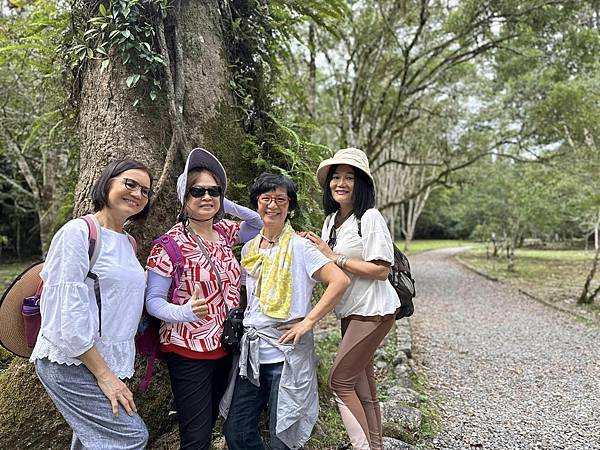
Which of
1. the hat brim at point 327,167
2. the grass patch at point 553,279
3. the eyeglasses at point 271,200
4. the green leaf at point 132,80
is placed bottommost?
the grass patch at point 553,279

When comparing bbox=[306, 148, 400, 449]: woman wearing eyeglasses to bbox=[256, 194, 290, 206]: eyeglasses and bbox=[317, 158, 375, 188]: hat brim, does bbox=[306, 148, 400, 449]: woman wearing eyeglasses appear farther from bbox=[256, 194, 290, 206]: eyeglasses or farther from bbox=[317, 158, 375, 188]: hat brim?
bbox=[256, 194, 290, 206]: eyeglasses

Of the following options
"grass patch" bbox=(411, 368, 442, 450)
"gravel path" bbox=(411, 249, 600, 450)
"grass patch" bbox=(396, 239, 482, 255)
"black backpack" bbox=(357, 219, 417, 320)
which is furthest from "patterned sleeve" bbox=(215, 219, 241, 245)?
"grass patch" bbox=(396, 239, 482, 255)

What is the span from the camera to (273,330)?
2.43 metres

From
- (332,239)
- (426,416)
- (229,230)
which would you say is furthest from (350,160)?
(426,416)

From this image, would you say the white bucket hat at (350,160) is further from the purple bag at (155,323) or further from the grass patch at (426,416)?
the grass patch at (426,416)

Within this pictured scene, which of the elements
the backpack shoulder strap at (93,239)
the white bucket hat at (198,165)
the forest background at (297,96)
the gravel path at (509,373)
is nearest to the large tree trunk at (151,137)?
the forest background at (297,96)

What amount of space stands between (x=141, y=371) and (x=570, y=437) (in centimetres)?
391

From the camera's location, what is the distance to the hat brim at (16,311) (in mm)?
2213

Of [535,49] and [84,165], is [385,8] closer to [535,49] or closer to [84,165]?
[535,49]

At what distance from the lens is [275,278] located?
2.44 m

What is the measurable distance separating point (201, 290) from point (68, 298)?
0.66 meters

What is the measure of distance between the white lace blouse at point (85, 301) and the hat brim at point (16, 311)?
40 centimetres

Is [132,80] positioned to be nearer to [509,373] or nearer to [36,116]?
[36,116]

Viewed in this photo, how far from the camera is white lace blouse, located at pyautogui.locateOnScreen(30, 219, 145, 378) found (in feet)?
6.06
